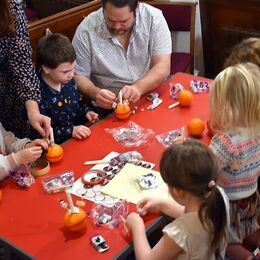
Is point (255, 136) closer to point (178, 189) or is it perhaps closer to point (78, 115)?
point (178, 189)

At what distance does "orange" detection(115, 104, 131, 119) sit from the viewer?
215 cm

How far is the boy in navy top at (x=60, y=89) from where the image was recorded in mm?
2164

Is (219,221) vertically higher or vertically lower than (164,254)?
higher

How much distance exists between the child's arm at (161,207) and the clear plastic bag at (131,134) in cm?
42

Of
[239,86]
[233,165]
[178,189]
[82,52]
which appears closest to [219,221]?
[178,189]

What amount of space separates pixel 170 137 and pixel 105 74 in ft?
2.72

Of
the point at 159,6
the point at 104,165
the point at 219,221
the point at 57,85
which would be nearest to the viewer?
the point at 219,221

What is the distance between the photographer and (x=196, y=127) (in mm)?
1971

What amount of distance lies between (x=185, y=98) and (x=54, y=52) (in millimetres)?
696

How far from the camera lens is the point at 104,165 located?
1.84m

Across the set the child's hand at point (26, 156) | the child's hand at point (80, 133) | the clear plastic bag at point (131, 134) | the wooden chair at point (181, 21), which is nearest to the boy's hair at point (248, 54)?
the clear plastic bag at point (131, 134)

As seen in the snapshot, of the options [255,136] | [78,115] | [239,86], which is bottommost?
[78,115]

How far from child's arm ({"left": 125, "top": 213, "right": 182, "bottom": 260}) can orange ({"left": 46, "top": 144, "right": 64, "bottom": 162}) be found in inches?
20.2

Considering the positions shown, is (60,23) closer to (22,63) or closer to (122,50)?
(122,50)
